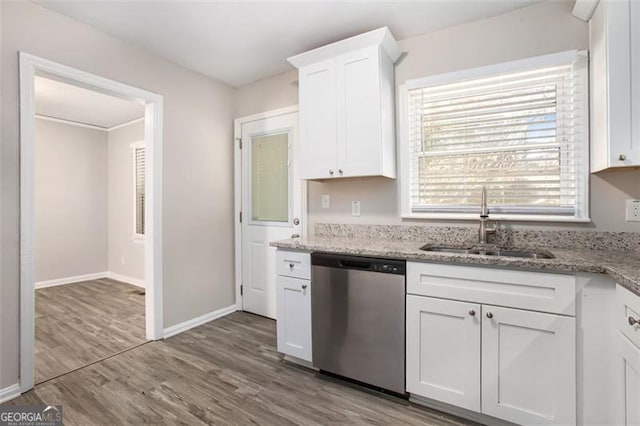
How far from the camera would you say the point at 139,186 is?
469 centimetres

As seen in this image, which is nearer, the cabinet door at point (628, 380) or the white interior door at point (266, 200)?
the cabinet door at point (628, 380)

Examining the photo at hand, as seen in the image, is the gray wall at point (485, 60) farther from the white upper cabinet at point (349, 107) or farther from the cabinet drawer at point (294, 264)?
the cabinet drawer at point (294, 264)

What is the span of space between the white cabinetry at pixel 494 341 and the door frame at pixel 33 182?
221 cm

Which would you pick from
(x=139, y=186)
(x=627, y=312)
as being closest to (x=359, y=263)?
(x=627, y=312)

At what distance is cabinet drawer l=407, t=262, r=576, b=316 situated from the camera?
1.46 m

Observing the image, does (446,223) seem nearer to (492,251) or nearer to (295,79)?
(492,251)

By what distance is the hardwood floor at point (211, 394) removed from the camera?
1717 mm

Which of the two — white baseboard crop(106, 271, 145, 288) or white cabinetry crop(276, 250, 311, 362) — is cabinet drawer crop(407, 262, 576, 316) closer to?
white cabinetry crop(276, 250, 311, 362)

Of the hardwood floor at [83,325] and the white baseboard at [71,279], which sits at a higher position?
the white baseboard at [71,279]

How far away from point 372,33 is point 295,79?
106 centimetres

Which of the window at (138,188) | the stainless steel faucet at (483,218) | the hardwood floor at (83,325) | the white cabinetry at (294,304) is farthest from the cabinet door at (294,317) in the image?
the window at (138,188)

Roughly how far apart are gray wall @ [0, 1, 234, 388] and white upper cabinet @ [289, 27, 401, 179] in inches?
48.5

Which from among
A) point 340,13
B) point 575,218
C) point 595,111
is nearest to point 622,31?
point 595,111

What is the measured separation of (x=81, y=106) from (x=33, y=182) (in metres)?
2.70
